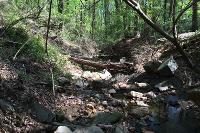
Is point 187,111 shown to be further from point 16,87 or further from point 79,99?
point 16,87

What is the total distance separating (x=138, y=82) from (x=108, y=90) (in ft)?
6.51

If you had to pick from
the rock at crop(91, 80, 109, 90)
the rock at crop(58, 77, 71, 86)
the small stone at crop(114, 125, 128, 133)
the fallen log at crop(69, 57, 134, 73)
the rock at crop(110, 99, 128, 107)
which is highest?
the fallen log at crop(69, 57, 134, 73)

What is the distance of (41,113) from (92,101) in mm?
2510

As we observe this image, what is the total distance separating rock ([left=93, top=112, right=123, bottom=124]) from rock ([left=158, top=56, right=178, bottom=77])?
490 cm

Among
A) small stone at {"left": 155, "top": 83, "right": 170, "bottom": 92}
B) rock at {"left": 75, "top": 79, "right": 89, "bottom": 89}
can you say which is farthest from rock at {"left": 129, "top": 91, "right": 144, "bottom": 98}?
rock at {"left": 75, "top": 79, "right": 89, "bottom": 89}

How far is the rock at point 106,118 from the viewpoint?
303 inches

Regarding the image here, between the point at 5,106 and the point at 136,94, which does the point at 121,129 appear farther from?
the point at 136,94

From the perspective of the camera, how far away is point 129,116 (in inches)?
346

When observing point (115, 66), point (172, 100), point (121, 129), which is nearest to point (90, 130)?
point (121, 129)

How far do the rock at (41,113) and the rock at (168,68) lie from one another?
6.28m

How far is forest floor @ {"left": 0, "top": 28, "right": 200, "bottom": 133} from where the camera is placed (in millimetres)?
7125

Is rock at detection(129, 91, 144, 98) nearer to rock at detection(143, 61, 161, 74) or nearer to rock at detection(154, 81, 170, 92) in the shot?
rock at detection(154, 81, 170, 92)

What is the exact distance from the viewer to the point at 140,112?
9.20m

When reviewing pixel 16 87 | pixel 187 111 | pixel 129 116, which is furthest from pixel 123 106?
pixel 16 87
